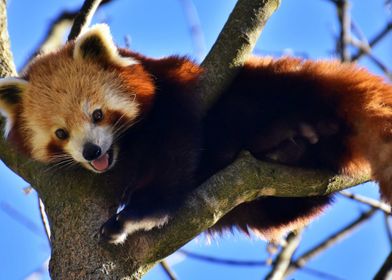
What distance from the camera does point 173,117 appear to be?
3373 millimetres

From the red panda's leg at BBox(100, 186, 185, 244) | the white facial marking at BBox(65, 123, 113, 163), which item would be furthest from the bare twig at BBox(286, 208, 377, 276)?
the white facial marking at BBox(65, 123, 113, 163)

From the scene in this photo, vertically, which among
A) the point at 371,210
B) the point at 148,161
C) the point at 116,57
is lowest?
the point at 371,210

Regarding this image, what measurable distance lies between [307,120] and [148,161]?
92 cm

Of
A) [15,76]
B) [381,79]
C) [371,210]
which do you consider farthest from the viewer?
[371,210]

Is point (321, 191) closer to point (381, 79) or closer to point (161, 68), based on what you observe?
point (381, 79)

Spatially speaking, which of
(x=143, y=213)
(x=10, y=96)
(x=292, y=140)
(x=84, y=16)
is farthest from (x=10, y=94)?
(x=292, y=140)

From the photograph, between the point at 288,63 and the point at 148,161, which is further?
the point at 288,63

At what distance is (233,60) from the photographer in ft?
11.1

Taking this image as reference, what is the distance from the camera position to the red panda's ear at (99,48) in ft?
11.4

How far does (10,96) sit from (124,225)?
1183 mm

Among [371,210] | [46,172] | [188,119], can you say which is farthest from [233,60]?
[371,210]

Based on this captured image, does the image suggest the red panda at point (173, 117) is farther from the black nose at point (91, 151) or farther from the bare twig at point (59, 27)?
the bare twig at point (59, 27)

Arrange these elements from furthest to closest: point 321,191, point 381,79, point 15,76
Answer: point 15,76
point 381,79
point 321,191

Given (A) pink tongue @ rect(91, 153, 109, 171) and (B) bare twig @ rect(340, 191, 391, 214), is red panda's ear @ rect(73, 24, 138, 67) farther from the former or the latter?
(B) bare twig @ rect(340, 191, 391, 214)
